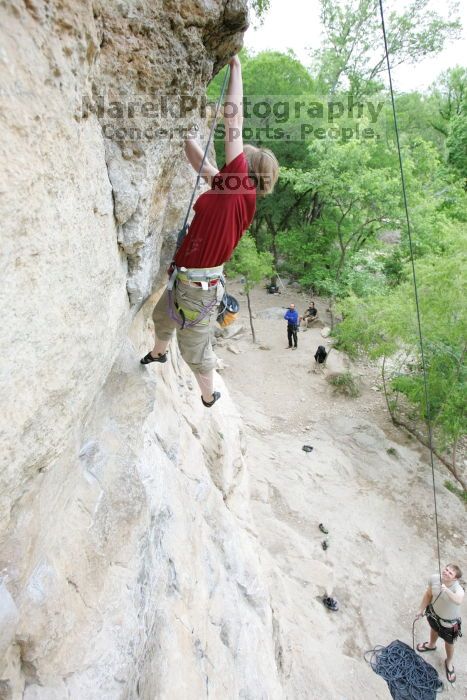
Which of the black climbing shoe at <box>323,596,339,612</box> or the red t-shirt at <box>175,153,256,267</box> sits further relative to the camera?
the black climbing shoe at <box>323,596,339,612</box>

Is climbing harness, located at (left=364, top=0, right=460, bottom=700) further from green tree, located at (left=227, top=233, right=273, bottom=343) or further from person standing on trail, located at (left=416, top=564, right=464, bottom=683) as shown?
green tree, located at (left=227, top=233, right=273, bottom=343)

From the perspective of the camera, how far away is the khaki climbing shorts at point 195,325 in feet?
10.8

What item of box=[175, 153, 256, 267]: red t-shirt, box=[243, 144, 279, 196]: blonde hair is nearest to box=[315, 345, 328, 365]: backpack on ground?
box=[175, 153, 256, 267]: red t-shirt

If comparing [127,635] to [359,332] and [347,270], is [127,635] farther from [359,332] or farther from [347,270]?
[347,270]

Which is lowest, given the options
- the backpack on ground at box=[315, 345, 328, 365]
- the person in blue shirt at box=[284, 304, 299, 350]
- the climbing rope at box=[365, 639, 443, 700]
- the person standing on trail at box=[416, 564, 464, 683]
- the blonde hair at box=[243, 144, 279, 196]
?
the climbing rope at box=[365, 639, 443, 700]

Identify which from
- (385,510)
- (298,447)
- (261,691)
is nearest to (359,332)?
(298,447)

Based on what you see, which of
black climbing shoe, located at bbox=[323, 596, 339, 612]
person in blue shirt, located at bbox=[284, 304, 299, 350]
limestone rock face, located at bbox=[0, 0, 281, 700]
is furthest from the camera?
person in blue shirt, located at bbox=[284, 304, 299, 350]

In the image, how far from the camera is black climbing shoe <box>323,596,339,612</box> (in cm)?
668

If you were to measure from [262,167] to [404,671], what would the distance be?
23.6ft

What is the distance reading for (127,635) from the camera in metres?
2.75

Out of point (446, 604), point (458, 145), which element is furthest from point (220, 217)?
point (458, 145)

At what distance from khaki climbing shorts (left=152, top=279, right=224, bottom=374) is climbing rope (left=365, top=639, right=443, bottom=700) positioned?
18.3 ft

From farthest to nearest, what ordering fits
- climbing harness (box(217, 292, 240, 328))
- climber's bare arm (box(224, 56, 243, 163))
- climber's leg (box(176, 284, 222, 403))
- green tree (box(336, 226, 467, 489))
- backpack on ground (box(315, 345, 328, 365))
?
backpack on ground (box(315, 345, 328, 365)), green tree (box(336, 226, 467, 489)), climbing harness (box(217, 292, 240, 328)), climber's leg (box(176, 284, 222, 403)), climber's bare arm (box(224, 56, 243, 163))

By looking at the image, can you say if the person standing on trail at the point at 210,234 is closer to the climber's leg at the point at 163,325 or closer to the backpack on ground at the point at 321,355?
the climber's leg at the point at 163,325
